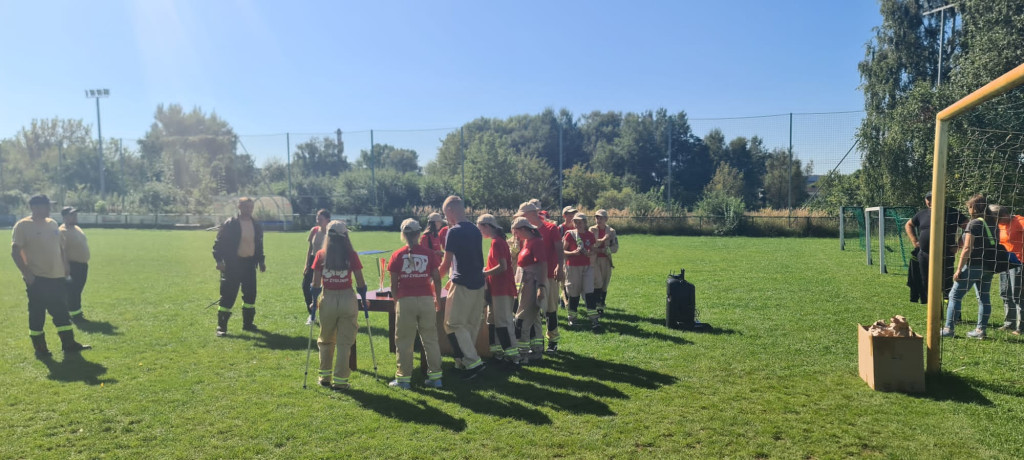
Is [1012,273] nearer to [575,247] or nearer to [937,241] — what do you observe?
[937,241]

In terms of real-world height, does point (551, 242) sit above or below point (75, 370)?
above

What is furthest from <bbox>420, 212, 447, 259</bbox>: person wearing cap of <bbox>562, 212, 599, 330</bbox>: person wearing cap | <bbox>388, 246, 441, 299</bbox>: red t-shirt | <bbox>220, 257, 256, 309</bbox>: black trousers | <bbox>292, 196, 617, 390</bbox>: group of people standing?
<bbox>220, 257, 256, 309</bbox>: black trousers

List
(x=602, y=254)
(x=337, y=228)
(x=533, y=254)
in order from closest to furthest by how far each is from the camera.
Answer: (x=337, y=228), (x=533, y=254), (x=602, y=254)

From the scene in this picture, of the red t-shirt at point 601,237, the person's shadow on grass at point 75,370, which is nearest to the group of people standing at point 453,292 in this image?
the red t-shirt at point 601,237

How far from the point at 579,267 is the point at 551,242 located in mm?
1708

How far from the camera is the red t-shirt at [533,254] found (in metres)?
7.28

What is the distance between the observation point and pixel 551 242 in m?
7.77

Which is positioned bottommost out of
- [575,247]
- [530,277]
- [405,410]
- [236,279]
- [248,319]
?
[405,410]

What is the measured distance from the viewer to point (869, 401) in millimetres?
5801

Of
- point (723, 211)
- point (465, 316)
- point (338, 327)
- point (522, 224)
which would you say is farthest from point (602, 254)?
point (723, 211)

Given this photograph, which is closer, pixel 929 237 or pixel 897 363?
pixel 897 363

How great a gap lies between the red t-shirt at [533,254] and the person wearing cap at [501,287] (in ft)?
1.03

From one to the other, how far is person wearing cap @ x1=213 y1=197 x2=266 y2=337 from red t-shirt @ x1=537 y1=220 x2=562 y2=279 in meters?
4.46

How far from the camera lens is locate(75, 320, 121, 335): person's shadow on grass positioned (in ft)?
30.8
